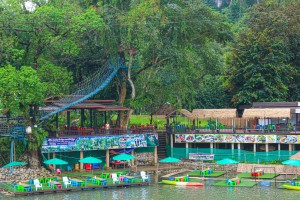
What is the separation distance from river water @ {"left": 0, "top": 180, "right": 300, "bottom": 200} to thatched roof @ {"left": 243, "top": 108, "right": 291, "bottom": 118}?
1278 centimetres

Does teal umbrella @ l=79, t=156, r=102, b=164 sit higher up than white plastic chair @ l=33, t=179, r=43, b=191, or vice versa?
teal umbrella @ l=79, t=156, r=102, b=164

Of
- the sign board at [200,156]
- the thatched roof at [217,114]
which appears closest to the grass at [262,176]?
the sign board at [200,156]

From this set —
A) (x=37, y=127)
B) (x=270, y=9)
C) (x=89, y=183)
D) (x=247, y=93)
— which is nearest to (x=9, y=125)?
(x=37, y=127)

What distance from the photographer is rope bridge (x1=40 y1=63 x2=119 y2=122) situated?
2479 inches

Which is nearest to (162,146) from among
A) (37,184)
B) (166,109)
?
(166,109)

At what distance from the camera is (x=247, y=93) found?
78.9 meters

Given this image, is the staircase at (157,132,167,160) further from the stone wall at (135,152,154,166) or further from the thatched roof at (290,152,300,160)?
the thatched roof at (290,152,300,160)

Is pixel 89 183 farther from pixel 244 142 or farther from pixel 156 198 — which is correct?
pixel 244 142

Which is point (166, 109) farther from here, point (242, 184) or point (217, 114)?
point (242, 184)

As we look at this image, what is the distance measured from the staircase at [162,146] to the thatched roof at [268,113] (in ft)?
30.5

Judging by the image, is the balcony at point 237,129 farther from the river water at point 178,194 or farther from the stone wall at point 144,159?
the river water at point 178,194

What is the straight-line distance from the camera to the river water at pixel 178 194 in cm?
5100

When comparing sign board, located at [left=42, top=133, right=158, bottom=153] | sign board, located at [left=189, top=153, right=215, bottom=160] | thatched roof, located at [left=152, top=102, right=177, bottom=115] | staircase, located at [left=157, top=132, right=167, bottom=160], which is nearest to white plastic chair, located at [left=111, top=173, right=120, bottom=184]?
sign board, located at [left=42, top=133, right=158, bottom=153]

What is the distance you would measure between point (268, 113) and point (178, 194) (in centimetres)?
1862
